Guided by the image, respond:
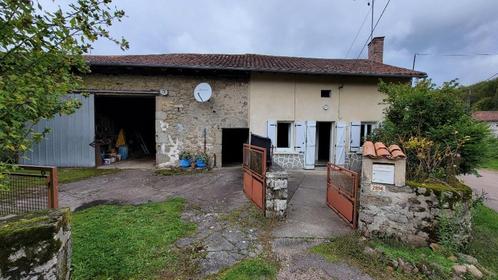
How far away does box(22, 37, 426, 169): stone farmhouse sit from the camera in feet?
31.8

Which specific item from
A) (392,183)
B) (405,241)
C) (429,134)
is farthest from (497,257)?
(429,134)

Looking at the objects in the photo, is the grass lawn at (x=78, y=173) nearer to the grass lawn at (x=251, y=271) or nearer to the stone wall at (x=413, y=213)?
the grass lawn at (x=251, y=271)

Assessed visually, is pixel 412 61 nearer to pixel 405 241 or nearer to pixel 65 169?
pixel 405 241

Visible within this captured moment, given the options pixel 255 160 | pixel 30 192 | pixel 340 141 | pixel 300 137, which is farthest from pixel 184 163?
pixel 340 141

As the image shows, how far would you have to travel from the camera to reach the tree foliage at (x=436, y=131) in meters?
5.03

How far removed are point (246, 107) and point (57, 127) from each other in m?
7.22

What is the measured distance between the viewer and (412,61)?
55.8ft

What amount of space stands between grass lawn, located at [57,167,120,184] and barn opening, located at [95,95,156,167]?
0.77 metres

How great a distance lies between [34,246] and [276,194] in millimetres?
3785

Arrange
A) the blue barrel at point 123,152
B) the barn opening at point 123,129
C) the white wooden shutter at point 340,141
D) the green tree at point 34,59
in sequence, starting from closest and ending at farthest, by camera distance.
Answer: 1. the green tree at point 34,59
2. the white wooden shutter at point 340,141
3. the barn opening at point 123,129
4. the blue barrel at point 123,152

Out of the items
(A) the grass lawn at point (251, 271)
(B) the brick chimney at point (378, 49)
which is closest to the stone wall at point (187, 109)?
(A) the grass lawn at point (251, 271)

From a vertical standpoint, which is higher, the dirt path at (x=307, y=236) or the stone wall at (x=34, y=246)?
the stone wall at (x=34, y=246)

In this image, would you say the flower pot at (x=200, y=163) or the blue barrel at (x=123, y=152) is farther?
the blue barrel at (x=123, y=152)

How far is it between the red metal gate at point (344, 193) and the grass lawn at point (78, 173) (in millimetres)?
7569
